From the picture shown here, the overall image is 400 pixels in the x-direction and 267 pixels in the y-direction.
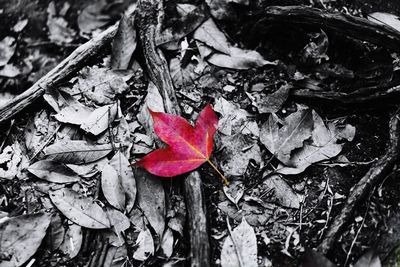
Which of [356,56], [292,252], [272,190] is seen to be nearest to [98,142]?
[272,190]

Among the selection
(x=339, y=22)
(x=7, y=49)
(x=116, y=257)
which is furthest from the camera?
(x=7, y=49)

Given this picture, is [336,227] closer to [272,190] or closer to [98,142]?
[272,190]

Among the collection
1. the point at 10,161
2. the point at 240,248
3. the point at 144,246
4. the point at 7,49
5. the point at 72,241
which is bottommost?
the point at 240,248

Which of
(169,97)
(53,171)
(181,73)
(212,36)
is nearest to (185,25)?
(212,36)

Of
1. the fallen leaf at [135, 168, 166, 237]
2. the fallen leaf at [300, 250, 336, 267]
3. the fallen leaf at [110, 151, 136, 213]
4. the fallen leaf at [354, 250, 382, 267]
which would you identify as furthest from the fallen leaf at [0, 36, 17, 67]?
the fallen leaf at [354, 250, 382, 267]

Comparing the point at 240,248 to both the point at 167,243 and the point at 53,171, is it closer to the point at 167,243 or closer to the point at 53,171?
the point at 167,243

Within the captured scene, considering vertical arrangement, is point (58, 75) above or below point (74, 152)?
above
